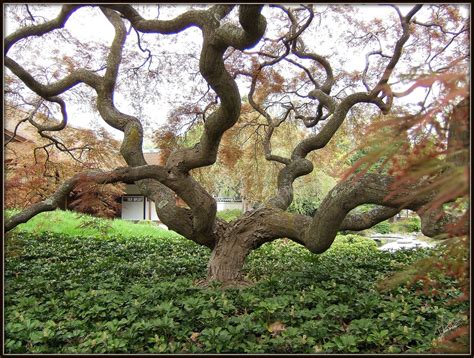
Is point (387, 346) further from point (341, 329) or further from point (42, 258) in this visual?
point (42, 258)

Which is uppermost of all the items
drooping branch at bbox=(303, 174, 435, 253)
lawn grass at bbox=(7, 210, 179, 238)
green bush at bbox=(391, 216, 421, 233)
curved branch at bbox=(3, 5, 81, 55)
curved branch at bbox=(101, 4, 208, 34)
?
curved branch at bbox=(3, 5, 81, 55)

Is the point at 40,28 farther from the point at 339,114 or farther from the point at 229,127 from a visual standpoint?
the point at 339,114

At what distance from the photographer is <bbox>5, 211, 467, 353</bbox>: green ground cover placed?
2.45 metres

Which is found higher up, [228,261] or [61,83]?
[61,83]

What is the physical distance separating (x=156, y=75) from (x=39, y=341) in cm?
472

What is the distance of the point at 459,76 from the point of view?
3.82 ft

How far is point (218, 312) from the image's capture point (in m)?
2.76

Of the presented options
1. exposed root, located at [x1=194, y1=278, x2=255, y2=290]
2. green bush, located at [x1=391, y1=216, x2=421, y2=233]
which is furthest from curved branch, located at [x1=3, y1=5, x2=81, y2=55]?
green bush, located at [x1=391, y1=216, x2=421, y2=233]

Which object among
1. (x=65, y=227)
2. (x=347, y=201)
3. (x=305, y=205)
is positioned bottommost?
(x=65, y=227)

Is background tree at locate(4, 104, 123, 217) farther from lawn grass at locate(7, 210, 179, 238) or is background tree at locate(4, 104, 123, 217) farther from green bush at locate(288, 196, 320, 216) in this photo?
green bush at locate(288, 196, 320, 216)

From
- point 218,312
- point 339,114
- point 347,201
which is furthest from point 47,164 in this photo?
point 347,201

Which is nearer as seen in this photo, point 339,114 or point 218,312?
point 218,312

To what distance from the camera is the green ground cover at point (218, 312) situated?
8.04ft

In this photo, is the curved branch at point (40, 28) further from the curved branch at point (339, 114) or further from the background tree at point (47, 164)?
the curved branch at point (339, 114)
